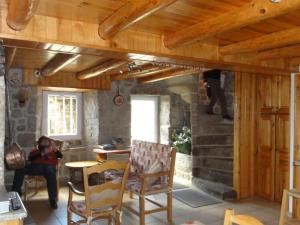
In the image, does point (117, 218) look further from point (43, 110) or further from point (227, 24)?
point (43, 110)

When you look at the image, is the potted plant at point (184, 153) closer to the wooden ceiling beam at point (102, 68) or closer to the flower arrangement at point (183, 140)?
the flower arrangement at point (183, 140)

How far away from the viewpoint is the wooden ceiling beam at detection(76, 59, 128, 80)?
373cm

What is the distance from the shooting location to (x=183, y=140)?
5.81 m

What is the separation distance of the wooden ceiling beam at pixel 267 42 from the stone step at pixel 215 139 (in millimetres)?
2129

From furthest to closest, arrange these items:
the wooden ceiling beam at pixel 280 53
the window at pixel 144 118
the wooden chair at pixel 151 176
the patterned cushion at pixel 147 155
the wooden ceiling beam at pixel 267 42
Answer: the window at pixel 144 118 → the patterned cushion at pixel 147 155 → the wooden chair at pixel 151 176 → the wooden ceiling beam at pixel 280 53 → the wooden ceiling beam at pixel 267 42

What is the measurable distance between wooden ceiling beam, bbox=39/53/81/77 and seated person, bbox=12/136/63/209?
3.40 ft

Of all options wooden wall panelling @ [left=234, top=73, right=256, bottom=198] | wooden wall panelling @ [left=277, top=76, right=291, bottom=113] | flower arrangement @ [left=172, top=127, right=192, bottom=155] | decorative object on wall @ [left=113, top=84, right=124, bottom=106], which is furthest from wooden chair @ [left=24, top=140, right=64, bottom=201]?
wooden wall panelling @ [left=277, top=76, right=291, bottom=113]

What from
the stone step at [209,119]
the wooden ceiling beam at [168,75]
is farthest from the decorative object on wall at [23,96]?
the stone step at [209,119]

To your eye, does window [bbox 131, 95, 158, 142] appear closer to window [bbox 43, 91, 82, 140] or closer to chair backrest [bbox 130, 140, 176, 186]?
window [bbox 43, 91, 82, 140]

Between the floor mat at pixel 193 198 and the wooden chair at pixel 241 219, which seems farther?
the floor mat at pixel 193 198

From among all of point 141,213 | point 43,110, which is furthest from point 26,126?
point 141,213

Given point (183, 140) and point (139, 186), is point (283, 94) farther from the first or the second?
point (139, 186)

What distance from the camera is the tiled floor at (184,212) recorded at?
3.63 m

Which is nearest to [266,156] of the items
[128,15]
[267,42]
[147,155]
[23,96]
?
[147,155]
